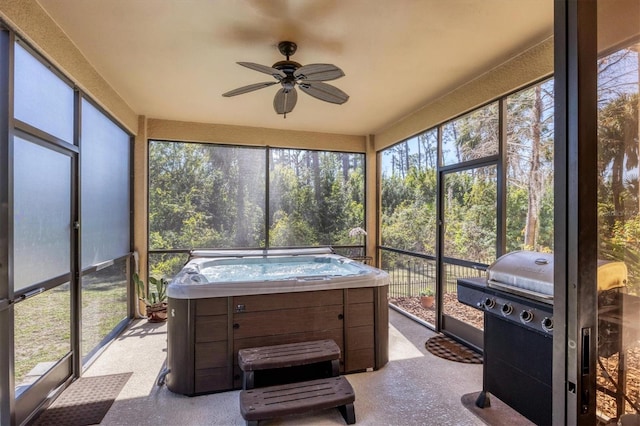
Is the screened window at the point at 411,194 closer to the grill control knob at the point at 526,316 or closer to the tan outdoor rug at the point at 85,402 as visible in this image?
the grill control knob at the point at 526,316

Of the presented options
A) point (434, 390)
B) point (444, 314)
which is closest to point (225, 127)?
point (444, 314)

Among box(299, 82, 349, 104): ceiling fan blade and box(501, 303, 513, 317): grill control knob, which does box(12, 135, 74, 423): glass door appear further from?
box(501, 303, 513, 317): grill control knob

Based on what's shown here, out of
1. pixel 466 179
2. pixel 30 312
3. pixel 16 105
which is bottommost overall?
pixel 30 312

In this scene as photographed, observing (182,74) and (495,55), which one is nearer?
(495,55)

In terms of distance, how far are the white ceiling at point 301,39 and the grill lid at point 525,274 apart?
148 cm

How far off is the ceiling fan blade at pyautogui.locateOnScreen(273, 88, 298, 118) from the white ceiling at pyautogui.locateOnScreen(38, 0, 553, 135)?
0.31 metres

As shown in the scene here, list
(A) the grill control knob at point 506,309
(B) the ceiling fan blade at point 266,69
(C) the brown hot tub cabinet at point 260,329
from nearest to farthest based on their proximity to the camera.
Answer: (A) the grill control knob at point 506,309 → (B) the ceiling fan blade at point 266,69 → (C) the brown hot tub cabinet at point 260,329

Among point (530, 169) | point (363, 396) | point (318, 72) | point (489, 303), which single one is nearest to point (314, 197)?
point (318, 72)

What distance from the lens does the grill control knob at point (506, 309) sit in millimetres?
1897

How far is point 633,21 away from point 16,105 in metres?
2.66

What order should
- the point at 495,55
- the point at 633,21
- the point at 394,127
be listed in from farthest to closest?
the point at 394,127, the point at 495,55, the point at 633,21

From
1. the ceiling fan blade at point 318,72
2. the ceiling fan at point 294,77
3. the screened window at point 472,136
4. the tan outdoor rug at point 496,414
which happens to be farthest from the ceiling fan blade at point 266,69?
the tan outdoor rug at point 496,414

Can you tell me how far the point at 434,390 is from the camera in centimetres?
239

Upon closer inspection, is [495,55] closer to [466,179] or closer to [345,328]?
[466,179]
